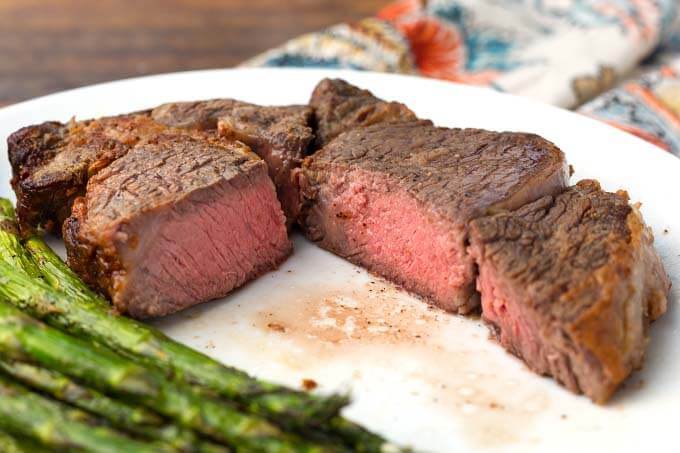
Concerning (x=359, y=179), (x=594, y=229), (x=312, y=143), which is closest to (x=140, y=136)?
Answer: (x=312, y=143)

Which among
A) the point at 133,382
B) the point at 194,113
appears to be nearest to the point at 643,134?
the point at 194,113

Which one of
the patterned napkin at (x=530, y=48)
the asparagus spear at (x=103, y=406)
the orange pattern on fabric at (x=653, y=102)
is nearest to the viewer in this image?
the asparagus spear at (x=103, y=406)

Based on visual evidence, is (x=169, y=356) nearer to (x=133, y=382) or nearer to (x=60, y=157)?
(x=133, y=382)

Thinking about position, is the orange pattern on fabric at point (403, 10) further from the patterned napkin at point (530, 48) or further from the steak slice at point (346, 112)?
the steak slice at point (346, 112)

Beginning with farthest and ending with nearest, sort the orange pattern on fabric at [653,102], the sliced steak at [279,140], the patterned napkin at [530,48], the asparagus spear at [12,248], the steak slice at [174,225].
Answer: the patterned napkin at [530,48]
the orange pattern on fabric at [653,102]
the sliced steak at [279,140]
the asparagus spear at [12,248]
the steak slice at [174,225]

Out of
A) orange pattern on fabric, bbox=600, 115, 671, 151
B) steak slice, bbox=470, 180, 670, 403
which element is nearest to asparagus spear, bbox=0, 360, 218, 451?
steak slice, bbox=470, 180, 670, 403

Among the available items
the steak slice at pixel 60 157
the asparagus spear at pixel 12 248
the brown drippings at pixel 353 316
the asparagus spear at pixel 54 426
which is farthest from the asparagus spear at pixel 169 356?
the brown drippings at pixel 353 316
